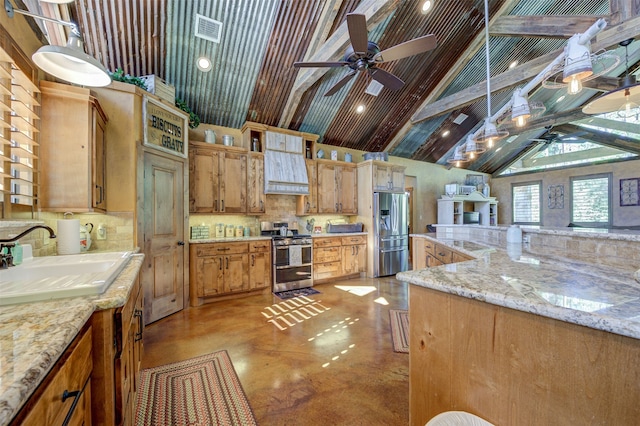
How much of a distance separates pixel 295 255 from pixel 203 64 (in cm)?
326

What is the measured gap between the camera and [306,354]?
2357 mm

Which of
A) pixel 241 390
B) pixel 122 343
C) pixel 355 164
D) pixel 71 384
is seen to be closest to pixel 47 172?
pixel 122 343

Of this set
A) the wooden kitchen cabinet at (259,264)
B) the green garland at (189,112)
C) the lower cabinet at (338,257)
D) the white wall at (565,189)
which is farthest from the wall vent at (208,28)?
the white wall at (565,189)

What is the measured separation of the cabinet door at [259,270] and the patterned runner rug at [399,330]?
2005 millimetres

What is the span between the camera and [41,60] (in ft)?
4.76

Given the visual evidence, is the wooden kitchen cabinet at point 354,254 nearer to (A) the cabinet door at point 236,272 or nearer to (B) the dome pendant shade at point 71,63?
(A) the cabinet door at point 236,272

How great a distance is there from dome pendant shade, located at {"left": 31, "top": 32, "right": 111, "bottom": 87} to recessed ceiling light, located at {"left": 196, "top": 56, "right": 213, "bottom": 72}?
240cm

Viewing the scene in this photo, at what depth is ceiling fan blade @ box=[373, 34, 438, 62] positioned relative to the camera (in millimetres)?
2615

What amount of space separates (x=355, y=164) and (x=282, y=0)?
318cm

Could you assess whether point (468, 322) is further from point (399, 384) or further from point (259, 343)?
point (259, 343)

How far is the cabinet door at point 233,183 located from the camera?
4152mm

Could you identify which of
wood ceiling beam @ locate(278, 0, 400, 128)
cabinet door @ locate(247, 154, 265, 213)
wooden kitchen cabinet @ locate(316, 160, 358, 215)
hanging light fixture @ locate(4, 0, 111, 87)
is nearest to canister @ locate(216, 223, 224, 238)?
cabinet door @ locate(247, 154, 265, 213)

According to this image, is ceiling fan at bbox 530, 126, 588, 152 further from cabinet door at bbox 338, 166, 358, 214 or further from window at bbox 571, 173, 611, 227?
cabinet door at bbox 338, 166, 358, 214

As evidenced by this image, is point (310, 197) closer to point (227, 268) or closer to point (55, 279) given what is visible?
point (227, 268)
